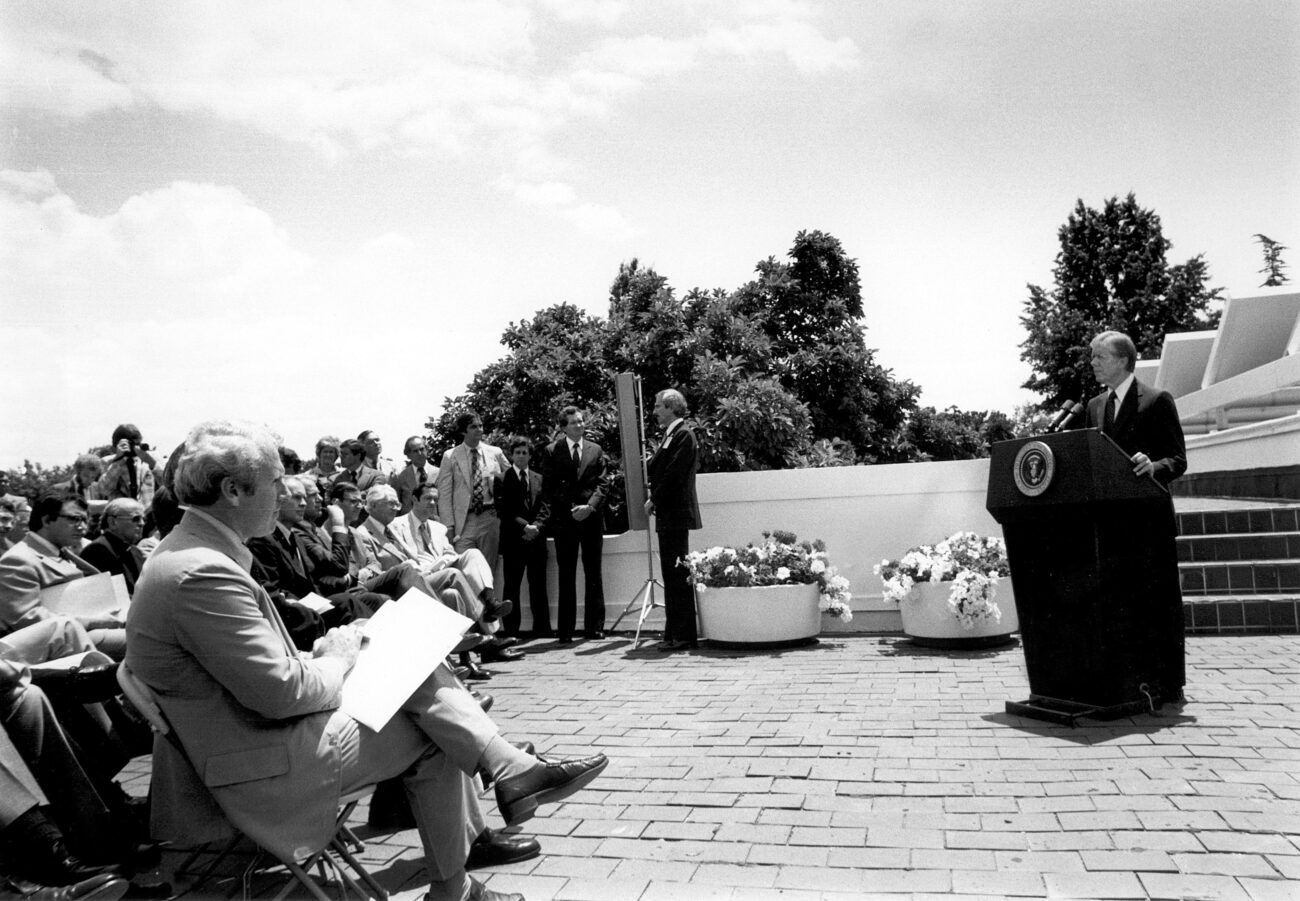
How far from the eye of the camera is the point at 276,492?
2949mm

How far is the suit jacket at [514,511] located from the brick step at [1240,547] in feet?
19.3

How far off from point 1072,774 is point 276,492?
135 inches

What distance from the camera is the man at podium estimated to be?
5407 millimetres

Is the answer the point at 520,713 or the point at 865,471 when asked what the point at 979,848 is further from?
the point at 865,471

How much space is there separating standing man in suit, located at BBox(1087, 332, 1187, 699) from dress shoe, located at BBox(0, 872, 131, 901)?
4.82 meters

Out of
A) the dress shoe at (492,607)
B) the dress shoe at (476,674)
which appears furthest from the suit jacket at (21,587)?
the dress shoe at (476,674)

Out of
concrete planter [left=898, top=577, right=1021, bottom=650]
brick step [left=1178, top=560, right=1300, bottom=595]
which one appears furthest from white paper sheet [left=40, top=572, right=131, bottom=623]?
brick step [left=1178, top=560, right=1300, bottom=595]

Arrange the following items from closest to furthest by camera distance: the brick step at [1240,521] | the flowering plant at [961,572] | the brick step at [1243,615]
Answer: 1. the flowering plant at [961,572]
2. the brick step at [1243,615]
3. the brick step at [1240,521]

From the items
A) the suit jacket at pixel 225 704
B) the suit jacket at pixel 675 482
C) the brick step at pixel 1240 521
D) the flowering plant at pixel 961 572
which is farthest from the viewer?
the brick step at pixel 1240 521

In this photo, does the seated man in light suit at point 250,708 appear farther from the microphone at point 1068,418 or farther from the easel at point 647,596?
the easel at point 647,596

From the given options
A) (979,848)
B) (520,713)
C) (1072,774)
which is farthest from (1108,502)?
(520,713)

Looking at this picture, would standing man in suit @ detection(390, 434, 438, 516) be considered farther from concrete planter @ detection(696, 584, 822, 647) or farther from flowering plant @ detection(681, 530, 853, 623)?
concrete planter @ detection(696, 584, 822, 647)

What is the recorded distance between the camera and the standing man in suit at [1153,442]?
5.18 m

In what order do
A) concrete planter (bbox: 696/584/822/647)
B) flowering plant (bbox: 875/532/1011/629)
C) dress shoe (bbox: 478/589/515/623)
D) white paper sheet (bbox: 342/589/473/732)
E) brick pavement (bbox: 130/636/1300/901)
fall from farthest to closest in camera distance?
concrete planter (bbox: 696/584/822/647) → flowering plant (bbox: 875/532/1011/629) → dress shoe (bbox: 478/589/515/623) → brick pavement (bbox: 130/636/1300/901) → white paper sheet (bbox: 342/589/473/732)
